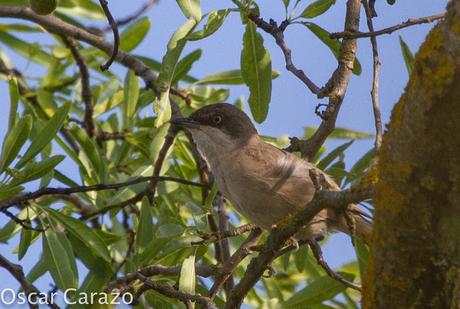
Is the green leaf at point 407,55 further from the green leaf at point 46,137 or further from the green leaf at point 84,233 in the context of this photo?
the green leaf at point 84,233

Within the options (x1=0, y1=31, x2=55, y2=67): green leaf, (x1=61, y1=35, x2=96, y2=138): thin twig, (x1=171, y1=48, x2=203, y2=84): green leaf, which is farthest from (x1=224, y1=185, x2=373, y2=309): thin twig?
(x1=0, y1=31, x2=55, y2=67): green leaf

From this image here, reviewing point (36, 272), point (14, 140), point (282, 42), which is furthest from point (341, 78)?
point (36, 272)

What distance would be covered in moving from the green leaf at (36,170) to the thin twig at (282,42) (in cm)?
161

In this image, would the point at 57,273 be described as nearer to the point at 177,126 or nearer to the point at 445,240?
the point at 177,126

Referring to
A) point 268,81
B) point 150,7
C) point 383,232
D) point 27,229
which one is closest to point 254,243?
point 268,81

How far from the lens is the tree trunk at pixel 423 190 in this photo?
3443mm

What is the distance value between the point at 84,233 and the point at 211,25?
1.83 metres

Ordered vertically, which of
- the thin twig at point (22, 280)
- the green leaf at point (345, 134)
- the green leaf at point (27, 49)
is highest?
the green leaf at point (27, 49)

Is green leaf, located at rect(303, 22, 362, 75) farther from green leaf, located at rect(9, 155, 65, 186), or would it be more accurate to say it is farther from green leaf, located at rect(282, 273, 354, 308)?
green leaf, located at rect(9, 155, 65, 186)

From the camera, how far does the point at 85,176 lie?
7207mm

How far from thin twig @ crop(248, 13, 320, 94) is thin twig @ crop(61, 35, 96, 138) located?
2467 mm

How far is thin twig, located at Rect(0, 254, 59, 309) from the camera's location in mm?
5645

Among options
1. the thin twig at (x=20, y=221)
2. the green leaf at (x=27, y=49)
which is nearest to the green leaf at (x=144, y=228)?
the thin twig at (x=20, y=221)

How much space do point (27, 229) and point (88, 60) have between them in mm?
2677
